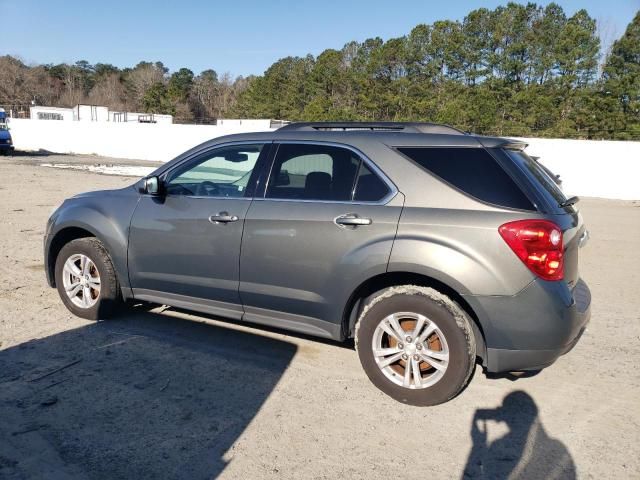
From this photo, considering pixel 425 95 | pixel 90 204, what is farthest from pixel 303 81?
pixel 90 204

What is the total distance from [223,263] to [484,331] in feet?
6.82

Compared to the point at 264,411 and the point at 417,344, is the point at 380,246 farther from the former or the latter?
the point at 264,411

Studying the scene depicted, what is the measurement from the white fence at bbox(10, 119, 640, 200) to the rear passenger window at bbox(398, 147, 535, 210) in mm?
14872

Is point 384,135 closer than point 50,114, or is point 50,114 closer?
point 384,135

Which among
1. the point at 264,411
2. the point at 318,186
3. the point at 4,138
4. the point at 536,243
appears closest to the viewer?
the point at 536,243

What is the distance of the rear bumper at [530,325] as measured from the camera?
3.34 metres

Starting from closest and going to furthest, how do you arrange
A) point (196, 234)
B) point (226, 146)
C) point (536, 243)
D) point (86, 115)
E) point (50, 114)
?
1. point (536, 243)
2. point (196, 234)
3. point (226, 146)
4. point (86, 115)
5. point (50, 114)

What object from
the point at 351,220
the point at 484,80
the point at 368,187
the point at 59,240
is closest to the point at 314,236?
the point at 351,220

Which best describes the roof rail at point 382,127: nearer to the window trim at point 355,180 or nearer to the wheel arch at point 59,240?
the window trim at point 355,180

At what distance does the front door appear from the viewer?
4.33 m

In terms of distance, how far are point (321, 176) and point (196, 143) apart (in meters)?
28.4

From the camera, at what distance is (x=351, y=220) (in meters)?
3.76

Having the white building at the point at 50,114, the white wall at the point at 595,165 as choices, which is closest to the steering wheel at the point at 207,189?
the white wall at the point at 595,165

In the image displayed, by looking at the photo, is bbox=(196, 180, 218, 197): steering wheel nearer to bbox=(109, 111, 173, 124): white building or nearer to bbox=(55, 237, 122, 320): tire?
bbox=(55, 237, 122, 320): tire
